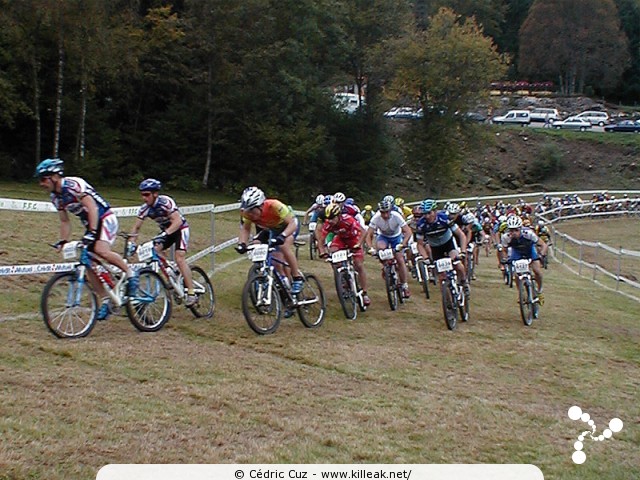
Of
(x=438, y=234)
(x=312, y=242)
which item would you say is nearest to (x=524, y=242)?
(x=438, y=234)

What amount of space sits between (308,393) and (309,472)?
9.30 ft

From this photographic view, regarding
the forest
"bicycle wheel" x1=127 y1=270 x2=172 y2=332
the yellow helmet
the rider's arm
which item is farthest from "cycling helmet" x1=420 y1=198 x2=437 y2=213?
the forest

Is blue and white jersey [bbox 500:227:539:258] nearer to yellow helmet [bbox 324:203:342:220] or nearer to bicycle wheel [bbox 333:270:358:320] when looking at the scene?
yellow helmet [bbox 324:203:342:220]

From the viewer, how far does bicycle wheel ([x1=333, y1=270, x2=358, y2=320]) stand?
477 inches

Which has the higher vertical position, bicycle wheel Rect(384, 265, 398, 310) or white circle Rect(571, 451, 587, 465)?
bicycle wheel Rect(384, 265, 398, 310)

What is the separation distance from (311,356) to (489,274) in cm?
1453

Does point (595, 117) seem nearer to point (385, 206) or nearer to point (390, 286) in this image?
point (385, 206)

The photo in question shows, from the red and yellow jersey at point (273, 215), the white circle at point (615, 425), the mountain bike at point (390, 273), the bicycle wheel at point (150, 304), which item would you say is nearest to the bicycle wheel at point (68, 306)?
the bicycle wheel at point (150, 304)

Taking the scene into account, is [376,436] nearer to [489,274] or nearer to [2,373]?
[2,373]


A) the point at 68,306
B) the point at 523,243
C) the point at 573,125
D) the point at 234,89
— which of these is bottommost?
the point at 68,306

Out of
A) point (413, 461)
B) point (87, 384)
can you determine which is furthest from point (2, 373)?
point (413, 461)

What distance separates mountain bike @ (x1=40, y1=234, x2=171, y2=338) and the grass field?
0.22 metres

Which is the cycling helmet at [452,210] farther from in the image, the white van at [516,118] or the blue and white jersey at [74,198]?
the white van at [516,118]

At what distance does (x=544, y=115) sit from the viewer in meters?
76.4
